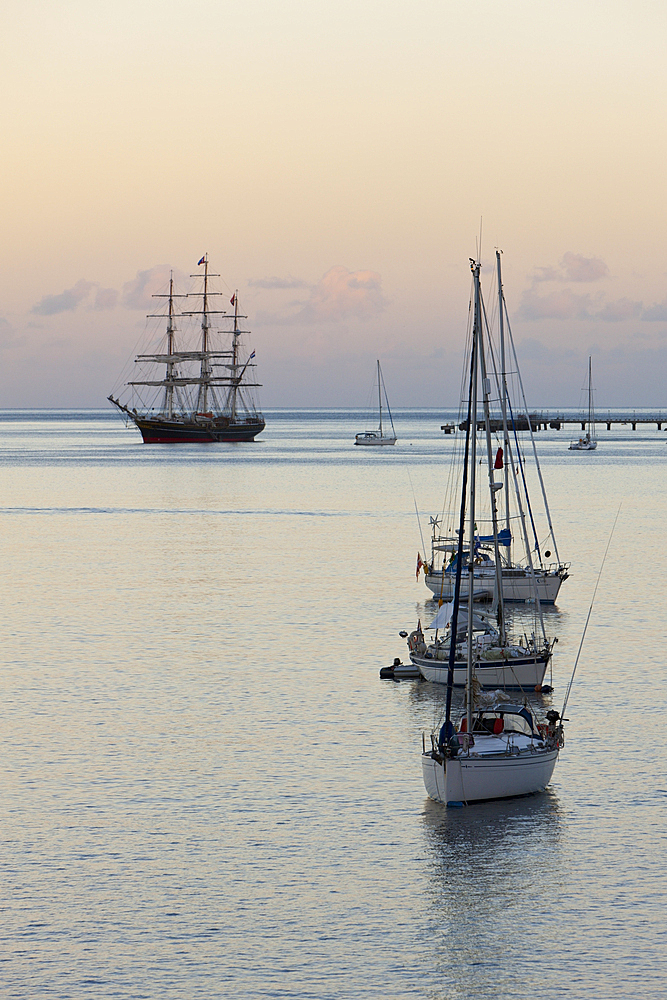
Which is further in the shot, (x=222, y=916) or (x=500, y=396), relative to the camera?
(x=500, y=396)

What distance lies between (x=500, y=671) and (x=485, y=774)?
11.1 metres

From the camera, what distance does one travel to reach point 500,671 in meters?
40.7

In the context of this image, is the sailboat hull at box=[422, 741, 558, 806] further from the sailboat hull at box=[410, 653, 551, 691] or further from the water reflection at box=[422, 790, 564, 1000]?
the sailboat hull at box=[410, 653, 551, 691]

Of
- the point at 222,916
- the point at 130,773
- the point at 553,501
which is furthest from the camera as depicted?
the point at 553,501

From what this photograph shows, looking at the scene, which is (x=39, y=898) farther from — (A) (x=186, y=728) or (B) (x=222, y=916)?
(A) (x=186, y=728)

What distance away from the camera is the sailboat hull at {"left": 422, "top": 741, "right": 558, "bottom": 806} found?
2961cm

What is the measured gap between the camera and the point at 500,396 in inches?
2132

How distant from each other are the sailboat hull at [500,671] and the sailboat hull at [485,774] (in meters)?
9.26

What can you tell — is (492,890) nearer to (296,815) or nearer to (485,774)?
(485,774)

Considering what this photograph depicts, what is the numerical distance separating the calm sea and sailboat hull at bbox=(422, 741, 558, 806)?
390 millimetres

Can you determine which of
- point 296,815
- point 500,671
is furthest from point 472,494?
point 296,815

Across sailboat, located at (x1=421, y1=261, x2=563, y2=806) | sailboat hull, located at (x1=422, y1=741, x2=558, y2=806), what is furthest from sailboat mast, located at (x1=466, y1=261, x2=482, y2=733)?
sailboat hull, located at (x1=422, y1=741, x2=558, y2=806)

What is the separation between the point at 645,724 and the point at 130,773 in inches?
594

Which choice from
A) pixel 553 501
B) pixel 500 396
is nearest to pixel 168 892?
pixel 500 396
